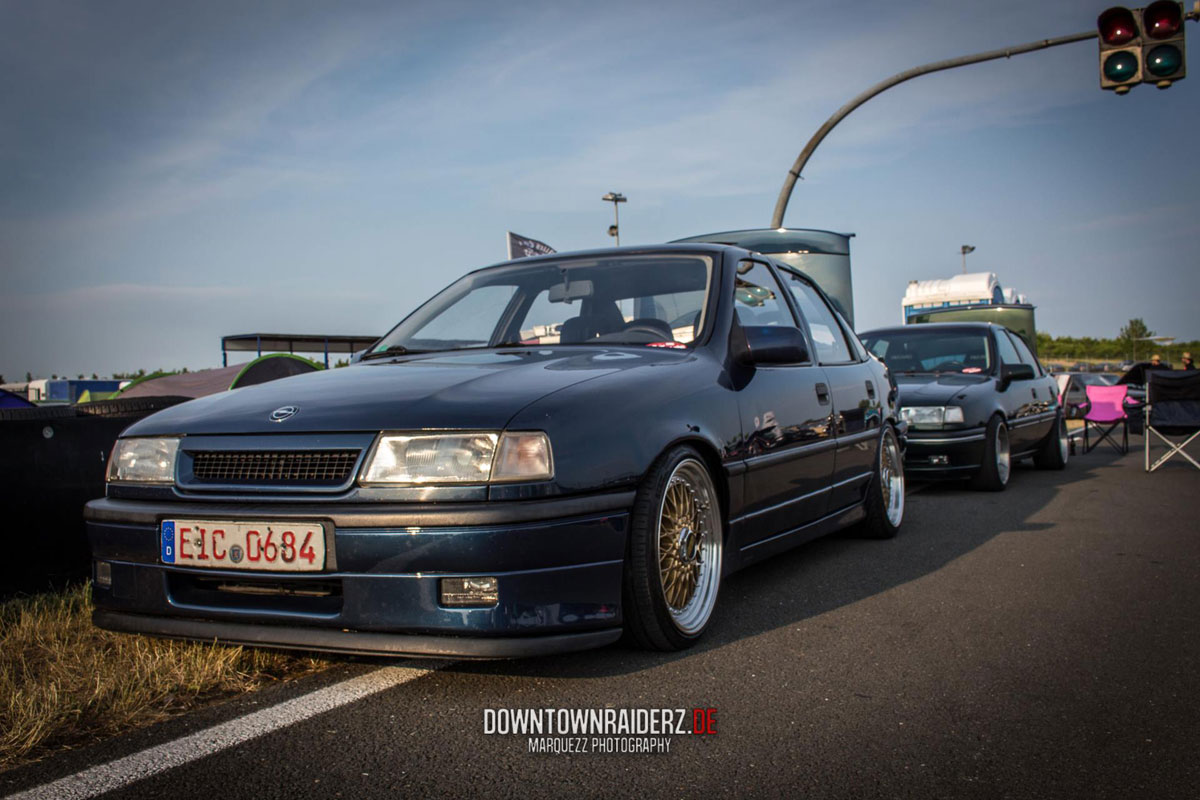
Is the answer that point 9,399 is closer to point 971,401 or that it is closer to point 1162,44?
point 971,401

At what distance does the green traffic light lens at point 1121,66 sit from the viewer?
397 inches

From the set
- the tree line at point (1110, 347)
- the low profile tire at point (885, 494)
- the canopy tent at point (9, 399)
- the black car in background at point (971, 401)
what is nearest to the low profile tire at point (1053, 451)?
the black car in background at point (971, 401)

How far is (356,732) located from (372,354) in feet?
6.74

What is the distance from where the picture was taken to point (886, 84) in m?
12.4

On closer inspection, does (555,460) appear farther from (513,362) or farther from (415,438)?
(513,362)

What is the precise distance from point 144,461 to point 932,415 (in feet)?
20.7

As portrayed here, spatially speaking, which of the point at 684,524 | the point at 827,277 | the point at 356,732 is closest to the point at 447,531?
the point at 356,732

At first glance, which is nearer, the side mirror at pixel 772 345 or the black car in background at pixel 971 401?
the side mirror at pixel 772 345

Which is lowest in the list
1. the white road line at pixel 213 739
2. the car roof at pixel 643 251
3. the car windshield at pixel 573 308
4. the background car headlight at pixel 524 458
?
the white road line at pixel 213 739

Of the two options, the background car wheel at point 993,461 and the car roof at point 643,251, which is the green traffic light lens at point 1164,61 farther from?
the car roof at point 643,251

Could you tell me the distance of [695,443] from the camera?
3447 mm

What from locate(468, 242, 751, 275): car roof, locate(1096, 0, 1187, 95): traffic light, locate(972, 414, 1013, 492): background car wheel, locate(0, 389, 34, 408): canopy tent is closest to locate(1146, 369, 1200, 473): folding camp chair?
locate(972, 414, 1013, 492): background car wheel

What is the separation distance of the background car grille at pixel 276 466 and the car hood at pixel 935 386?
5.98 meters

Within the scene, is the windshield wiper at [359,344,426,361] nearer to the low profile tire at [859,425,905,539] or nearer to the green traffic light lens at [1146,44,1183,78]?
the low profile tire at [859,425,905,539]
